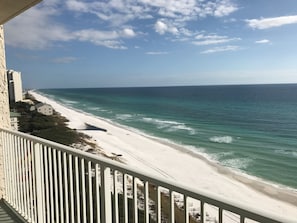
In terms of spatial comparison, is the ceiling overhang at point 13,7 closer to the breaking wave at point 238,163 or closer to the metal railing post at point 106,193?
the metal railing post at point 106,193

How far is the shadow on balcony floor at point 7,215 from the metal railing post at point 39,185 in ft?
1.39

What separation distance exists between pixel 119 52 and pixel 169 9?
13958 millimetres

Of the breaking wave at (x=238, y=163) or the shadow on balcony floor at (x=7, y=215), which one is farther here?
the breaking wave at (x=238, y=163)

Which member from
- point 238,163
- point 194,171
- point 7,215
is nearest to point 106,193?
point 7,215

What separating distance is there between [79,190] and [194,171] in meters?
11.6

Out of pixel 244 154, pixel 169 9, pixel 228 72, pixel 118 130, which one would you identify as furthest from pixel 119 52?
pixel 244 154

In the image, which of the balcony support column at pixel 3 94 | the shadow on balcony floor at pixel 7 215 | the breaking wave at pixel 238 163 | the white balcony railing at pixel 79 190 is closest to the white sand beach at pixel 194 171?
the breaking wave at pixel 238 163

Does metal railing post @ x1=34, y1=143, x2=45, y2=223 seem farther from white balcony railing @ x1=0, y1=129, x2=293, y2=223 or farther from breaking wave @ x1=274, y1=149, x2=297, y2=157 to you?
breaking wave @ x1=274, y1=149, x2=297, y2=157

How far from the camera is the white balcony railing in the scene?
4.00 feet

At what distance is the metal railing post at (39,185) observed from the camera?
2643mm

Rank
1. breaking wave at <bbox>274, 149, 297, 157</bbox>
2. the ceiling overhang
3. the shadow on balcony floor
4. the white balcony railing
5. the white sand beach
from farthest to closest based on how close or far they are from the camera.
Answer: breaking wave at <bbox>274, 149, 297, 157</bbox>, the white sand beach, the shadow on balcony floor, the ceiling overhang, the white balcony railing

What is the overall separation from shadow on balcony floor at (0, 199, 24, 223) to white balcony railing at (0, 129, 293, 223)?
0.06 meters

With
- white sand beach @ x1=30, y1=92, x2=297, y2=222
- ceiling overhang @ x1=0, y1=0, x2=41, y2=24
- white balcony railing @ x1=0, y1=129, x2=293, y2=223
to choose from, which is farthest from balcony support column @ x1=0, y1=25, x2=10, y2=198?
white sand beach @ x1=30, y1=92, x2=297, y2=222

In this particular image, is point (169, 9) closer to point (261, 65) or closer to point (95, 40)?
point (95, 40)
